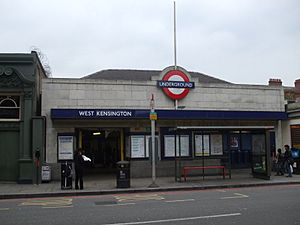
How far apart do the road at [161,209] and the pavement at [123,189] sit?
766mm

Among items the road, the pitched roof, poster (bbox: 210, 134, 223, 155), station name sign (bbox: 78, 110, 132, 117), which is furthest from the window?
the pitched roof

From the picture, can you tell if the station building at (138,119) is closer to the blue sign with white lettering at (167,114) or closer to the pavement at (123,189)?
the blue sign with white lettering at (167,114)

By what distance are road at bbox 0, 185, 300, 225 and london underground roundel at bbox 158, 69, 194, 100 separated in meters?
7.46

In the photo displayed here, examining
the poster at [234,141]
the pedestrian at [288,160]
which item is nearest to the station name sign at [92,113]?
the poster at [234,141]

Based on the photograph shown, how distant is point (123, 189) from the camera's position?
1524 cm

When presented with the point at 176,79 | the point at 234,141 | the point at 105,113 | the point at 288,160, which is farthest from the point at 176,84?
the point at 288,160

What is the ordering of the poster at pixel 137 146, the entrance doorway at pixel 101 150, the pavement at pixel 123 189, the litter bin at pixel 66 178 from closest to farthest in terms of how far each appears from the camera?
the pavement at pixel 123 189 → the litter bin at pixel 66 178 → the poster at pixel 137 146 → the entrance doorway at pixel 101 150

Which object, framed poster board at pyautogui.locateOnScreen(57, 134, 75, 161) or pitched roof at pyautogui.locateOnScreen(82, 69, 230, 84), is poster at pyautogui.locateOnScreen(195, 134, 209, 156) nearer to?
framed poster board at pyautogui.locateOnScreen(57, 134, 75, 161)

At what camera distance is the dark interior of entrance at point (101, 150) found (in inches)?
954

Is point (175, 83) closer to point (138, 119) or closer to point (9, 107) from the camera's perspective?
point (138, 119)

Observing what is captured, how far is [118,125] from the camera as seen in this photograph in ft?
64.9

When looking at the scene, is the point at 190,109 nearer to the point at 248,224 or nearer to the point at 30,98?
the point at 30,98

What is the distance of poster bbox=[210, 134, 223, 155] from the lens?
67.9ft

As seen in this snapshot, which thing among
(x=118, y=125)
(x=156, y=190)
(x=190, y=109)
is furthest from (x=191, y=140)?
(x=156, y=190)
